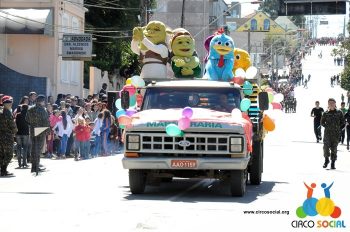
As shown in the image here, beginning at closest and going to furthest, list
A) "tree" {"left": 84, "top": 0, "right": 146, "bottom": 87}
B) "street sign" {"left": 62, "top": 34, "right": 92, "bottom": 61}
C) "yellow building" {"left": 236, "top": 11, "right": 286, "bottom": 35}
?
"street sign" {"left": 62, "top": 34, "right": 92, "bottom": 61} → "tree" {"left": 84, "top": 0, "right": 146, "bottom": 87} → "yellow building" {"left": 236, "top": 11, "right": 286, "bottom": 35}

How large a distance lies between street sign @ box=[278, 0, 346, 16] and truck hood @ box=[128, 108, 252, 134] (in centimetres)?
2644

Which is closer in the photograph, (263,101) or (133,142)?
(133,142)

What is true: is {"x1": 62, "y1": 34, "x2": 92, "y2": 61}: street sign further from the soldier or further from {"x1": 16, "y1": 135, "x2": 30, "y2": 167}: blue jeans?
the soldier

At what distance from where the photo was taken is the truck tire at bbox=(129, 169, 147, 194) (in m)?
16.4

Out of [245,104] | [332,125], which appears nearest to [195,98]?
[245,104]

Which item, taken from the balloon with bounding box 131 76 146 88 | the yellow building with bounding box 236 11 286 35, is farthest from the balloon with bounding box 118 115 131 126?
the yellow building with bounding box 236 11 286 35

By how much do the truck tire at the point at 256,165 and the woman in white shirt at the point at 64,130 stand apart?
11000mm

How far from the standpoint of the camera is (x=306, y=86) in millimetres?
121188

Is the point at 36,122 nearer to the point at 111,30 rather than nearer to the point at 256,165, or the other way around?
the point at 256,165

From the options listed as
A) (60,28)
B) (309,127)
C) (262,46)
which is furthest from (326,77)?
(60,28)

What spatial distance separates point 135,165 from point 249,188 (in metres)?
3.43

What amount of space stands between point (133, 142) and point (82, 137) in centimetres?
1321

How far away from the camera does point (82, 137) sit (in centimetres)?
2909

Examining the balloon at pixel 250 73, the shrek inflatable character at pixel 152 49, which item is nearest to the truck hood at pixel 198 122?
the balloon at pixel 250 73
